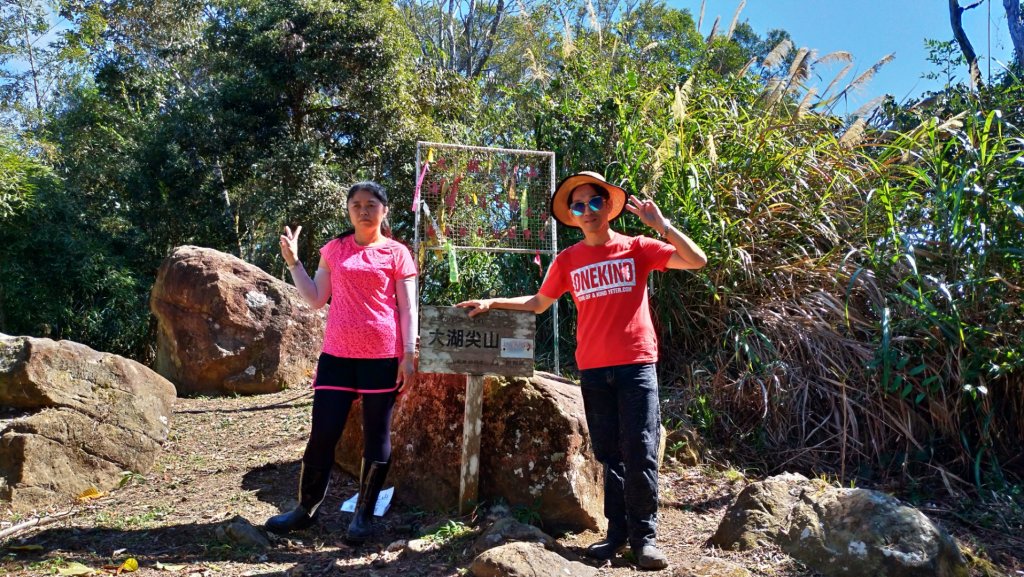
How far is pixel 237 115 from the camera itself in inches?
412

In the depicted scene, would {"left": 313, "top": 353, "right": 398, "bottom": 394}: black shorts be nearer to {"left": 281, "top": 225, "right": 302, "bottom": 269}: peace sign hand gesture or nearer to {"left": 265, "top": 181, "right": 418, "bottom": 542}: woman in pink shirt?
{"left": 265, "top": 181, "right": 418, "bottom": 542}: woman in pink shirt

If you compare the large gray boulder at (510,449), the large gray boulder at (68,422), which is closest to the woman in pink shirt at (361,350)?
the large gray boulder at (510,449)

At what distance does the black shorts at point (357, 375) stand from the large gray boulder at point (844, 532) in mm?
1617

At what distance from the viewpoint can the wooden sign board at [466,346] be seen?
3451mm

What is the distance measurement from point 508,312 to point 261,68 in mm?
8234

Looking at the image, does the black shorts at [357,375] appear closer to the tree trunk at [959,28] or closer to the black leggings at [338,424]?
the black leggings at [338,424]

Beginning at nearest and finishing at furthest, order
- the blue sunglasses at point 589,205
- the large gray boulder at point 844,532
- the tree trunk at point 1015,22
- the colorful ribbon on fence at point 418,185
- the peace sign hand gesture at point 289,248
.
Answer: the large gray boulder at point 844,532
the blue sunglasses at point 589,205
the peace sign hand gesture at point 289,248
the colorful ribbon on fence at point 418,185
the tree trunk at point 1015,22

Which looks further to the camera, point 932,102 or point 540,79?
point 540,79

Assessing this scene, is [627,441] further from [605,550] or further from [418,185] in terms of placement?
[418,185]

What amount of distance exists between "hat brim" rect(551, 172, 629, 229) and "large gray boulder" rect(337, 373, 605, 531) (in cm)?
87

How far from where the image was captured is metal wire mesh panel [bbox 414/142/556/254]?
5.82 metres

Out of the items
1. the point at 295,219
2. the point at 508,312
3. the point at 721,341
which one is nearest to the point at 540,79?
the point at 721,341

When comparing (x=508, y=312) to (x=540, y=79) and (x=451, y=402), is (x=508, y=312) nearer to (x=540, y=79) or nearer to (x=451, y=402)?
(x=451, y=402)

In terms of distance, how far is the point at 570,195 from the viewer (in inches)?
132
